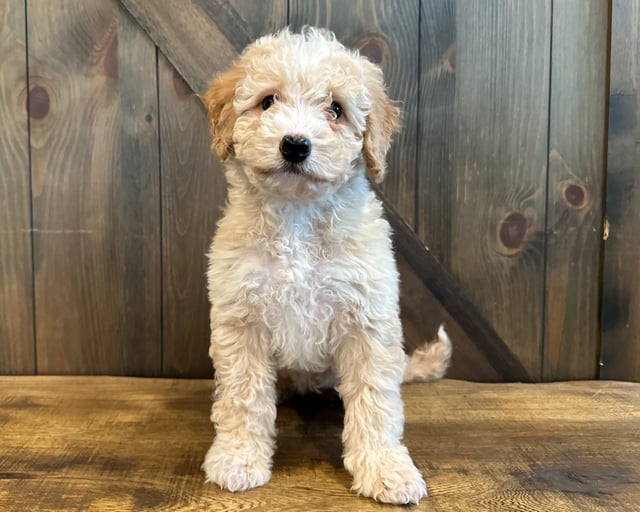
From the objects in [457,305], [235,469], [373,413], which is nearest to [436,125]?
[457,305]

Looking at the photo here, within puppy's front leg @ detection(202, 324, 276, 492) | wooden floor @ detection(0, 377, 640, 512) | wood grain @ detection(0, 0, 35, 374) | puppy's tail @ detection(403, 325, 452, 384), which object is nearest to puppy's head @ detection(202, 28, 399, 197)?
puppy's front leg @ detection(202, 324, 276, 492)

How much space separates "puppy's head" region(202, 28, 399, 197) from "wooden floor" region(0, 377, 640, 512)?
33.9 inches

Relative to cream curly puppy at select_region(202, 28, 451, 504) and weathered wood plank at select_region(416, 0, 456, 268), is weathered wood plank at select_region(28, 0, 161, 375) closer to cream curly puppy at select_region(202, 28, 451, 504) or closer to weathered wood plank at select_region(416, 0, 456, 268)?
cream curly puppy at select_region(202, 28, 451, 504)

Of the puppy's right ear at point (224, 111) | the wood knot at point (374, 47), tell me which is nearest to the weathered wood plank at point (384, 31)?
the wood knot at point (374, 47)

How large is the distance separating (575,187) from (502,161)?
1.06 feet

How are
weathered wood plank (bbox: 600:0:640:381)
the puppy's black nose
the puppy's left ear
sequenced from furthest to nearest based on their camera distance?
weathered wood plank (bbox: 600:0:640:381) → the puppy's left ear → the puppy's black nose

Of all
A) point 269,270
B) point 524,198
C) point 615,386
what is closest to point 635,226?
point 524,198

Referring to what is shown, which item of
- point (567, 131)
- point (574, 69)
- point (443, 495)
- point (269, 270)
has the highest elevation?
point (574, 69)

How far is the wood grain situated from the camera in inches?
96.0

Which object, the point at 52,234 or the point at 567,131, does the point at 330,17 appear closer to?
the point at 567,131

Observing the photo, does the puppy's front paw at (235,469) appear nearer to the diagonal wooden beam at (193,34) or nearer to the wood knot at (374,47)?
the diagonal wooden beam at (193,34)

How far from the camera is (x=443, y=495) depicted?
1636 millimetres

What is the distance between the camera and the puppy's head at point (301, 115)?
157 cm

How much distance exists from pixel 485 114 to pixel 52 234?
1880 millimetres
